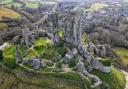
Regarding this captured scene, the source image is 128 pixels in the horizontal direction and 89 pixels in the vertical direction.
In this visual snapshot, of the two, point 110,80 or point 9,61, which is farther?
point 9,61

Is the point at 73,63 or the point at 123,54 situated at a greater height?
the point at 73,63

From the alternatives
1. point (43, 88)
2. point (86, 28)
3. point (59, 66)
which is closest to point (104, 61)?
point (59, 66)

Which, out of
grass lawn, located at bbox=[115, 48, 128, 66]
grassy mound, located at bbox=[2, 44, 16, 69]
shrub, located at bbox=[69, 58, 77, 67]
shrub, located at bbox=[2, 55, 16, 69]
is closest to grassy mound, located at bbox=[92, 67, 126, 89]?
shrub, located at bbox=[69, 58, 77, 67]

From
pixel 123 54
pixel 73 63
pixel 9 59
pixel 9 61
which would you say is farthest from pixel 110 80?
pixel 123 54

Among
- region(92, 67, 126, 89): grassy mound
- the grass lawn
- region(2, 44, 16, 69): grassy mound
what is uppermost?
region(2, 44, 16, 69): grassy mound

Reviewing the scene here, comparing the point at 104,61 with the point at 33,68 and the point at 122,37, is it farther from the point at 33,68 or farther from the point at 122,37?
the point at 122,37

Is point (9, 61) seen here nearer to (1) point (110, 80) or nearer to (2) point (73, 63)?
(2) point (73, 63)

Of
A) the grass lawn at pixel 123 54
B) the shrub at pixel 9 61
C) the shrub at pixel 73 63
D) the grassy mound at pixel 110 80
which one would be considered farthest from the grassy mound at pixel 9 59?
the grass lawn at pixel 123 54

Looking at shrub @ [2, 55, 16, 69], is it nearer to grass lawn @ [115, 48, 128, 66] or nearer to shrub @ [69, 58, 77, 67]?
shrub @ [69, 58, 77, 67]

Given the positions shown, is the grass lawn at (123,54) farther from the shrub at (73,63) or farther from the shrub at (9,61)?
the shrub at (9,61)
